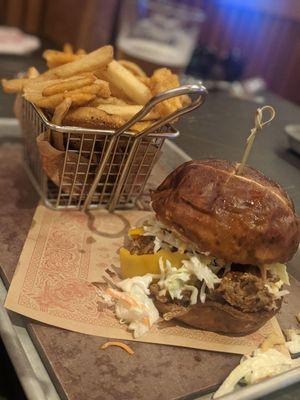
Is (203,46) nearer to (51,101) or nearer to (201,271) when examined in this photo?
(51,101)

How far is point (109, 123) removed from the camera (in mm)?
1339

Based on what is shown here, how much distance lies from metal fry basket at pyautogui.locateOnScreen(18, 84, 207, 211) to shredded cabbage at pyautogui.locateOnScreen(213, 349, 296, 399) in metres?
0.64

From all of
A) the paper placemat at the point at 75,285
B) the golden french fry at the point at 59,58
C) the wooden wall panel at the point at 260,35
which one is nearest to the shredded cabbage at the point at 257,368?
the paper placemat at the point at 75,285

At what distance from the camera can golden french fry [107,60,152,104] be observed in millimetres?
1407

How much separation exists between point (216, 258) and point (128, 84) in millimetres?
613

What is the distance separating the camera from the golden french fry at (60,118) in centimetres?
126

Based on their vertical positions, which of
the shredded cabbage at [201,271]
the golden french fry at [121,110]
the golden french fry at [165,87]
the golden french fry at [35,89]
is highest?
the golden french fry at [165,87]

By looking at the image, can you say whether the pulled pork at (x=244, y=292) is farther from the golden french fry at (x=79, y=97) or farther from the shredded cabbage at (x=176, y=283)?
the golden french fry at (x=79, y=97)

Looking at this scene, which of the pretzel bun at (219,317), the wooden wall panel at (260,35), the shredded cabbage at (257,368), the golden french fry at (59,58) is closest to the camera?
the shredded cabbage at (257,368)

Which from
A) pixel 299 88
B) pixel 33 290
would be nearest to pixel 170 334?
pixel 33 290

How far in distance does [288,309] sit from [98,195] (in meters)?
0.68

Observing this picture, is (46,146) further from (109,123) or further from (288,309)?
(288,309)

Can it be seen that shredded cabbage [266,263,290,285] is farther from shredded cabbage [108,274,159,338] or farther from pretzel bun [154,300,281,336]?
shredded cabbage [108,274,159,338]

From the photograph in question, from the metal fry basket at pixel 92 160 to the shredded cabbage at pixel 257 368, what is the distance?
25.2 inches
